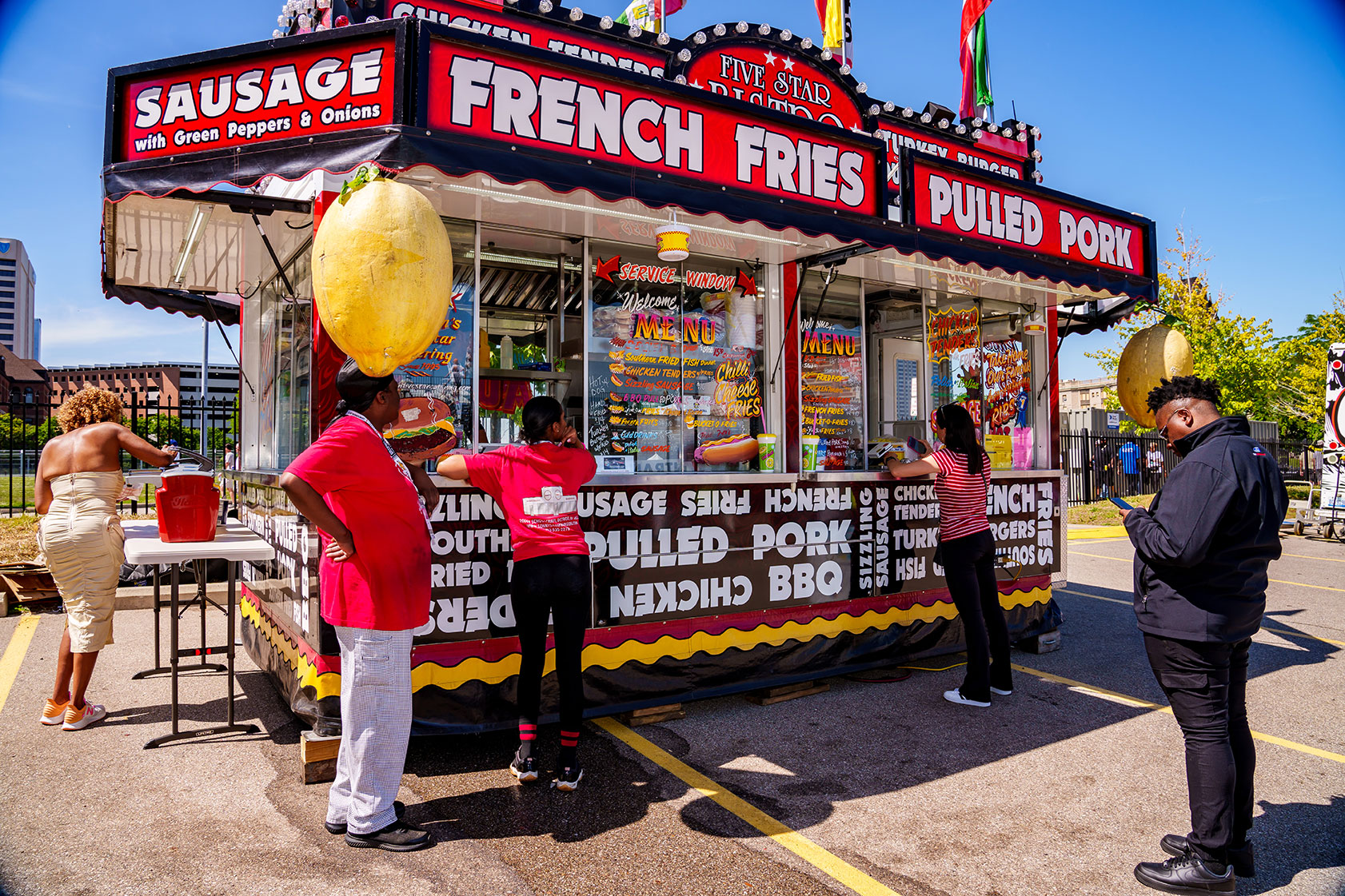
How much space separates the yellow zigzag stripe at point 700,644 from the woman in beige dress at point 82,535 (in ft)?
6.96

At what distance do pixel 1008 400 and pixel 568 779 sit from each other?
602 centimetres

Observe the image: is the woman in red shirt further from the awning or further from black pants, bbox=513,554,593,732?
the awning

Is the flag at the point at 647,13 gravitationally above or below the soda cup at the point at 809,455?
above

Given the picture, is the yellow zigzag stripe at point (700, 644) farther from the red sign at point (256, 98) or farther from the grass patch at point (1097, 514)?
the grass patch at point (1097, 514)

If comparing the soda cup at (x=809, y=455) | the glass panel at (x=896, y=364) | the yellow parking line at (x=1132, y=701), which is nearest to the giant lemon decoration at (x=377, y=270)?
the soda cup at (x=809, y=455)

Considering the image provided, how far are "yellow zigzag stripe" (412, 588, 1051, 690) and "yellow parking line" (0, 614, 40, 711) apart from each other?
3149mm

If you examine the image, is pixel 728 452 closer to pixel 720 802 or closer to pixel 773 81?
pixel 720 802

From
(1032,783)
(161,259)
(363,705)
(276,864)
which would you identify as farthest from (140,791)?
(1032,783)

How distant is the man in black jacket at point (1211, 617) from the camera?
3.08m

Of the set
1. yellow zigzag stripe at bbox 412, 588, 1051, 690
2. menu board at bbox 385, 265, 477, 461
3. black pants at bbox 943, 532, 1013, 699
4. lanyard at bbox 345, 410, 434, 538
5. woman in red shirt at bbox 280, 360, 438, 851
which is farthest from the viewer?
black pants at bbox 943, 532, 1013, 699

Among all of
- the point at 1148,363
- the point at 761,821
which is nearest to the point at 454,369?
the point at 761,821

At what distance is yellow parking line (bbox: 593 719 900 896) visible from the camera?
10.3 feet

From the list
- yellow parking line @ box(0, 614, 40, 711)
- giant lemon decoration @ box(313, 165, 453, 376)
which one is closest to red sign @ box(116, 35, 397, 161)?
giant lemon decoration @ box(313, 165, 453, 376)

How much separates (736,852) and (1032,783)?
1758mm
